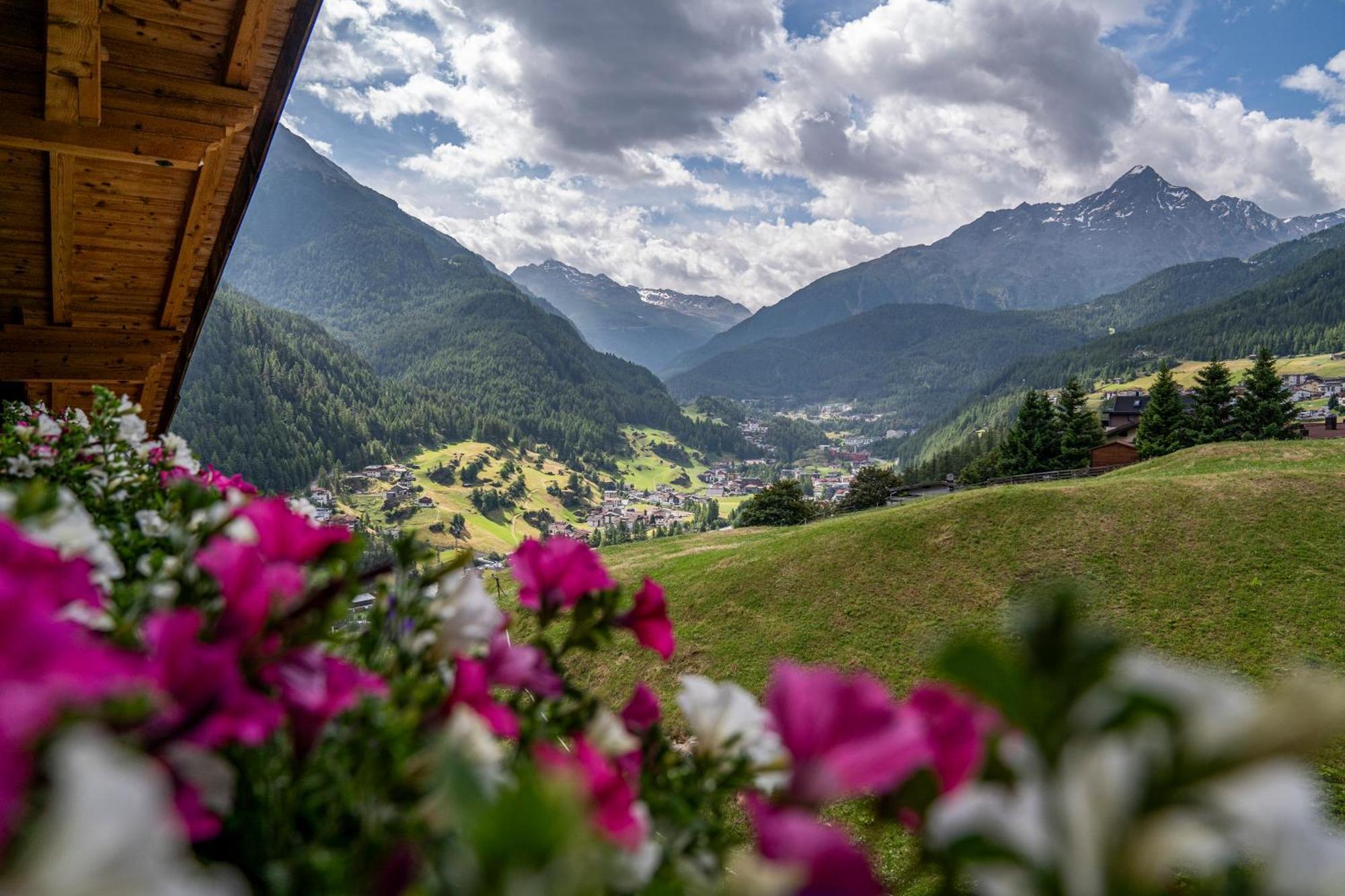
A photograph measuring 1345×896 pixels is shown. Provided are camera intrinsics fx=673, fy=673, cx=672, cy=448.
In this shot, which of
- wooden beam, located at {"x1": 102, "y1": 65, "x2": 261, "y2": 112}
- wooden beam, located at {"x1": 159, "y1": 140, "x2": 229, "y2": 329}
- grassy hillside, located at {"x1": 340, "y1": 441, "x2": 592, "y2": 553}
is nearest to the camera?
wooden beam, located at {"x1": 102, "y1": 65, "x2": 261, "y2": 112}

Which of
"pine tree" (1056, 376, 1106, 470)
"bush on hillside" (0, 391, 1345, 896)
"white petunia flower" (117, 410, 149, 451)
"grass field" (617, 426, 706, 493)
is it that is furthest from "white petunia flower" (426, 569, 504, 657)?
"grass field" (617, 426, 706, 493)

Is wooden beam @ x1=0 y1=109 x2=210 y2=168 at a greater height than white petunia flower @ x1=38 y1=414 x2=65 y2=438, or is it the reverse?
wooden beam @ x1=0 y1=109 x2=210 y2=168

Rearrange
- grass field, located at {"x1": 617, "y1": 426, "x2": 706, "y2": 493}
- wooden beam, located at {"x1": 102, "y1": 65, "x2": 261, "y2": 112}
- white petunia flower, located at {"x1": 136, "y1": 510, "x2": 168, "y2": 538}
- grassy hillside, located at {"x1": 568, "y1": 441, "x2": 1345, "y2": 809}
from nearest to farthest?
white petunia flower, located at {"x1": 136, "y1": 510, "x2": 168, "y2": 538}
wooden beam, located at {"x1": 102, "y1": 65, "x2": 261, "y2": 112}
grassy hillside, located at {"x1": 568, "y1": 441, "x2": 1345, "y2": 809}
grass field, located at {"x1": 617, "y1": 426, "x2": 706, "y2": 493}

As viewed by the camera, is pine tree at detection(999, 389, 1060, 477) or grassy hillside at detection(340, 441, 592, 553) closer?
pine tree at detection(999, 389, 1060, 477)

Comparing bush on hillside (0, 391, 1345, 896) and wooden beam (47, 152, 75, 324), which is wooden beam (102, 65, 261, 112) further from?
bush on hillside (0, 391, 1345, 896)

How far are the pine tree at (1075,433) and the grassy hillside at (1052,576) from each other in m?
19.8

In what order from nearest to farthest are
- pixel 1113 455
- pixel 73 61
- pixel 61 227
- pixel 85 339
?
pixel 73 61 < pixel 61 227 < pixel 85 339 < pixel 1113 455

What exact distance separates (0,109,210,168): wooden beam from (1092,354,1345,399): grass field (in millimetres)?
131448

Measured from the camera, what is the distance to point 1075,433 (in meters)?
38.3

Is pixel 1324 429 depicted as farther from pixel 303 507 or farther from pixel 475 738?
pixel 475 738

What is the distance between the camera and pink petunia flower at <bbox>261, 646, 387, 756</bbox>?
0.61 metres

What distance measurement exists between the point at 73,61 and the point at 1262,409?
174 feet

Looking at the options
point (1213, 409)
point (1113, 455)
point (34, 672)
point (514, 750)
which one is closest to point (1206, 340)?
point (1213, 409)

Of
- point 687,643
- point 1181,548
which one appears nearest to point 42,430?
point 687,643
